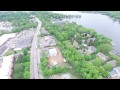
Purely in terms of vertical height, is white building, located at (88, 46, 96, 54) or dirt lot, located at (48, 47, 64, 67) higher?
dirt lot, located at (48, 47, 64, 67)

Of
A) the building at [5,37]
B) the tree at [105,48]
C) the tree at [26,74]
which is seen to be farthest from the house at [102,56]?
the building at [5,37]

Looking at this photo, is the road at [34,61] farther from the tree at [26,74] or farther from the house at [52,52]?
the house at [52,52]

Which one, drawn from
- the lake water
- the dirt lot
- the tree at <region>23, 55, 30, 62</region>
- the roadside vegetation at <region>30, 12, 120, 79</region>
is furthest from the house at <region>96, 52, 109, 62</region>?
the tree at <region>23, 55, 30, 62</region>

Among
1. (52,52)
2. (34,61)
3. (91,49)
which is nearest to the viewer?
(34,61)

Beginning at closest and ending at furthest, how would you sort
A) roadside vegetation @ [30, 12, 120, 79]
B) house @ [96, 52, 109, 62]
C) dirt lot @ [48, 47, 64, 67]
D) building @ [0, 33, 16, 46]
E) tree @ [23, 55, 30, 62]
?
roadside vegetation @ [30, 12, 120, 79] < dirt lot @ [48, 47, 64, 67] < house @ [96, 52, 109, 62] < tree @ [23, 55, 30, 62] < building @ [0, 33, 16, 46]

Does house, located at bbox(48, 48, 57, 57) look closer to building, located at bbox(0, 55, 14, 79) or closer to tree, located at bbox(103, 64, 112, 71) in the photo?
building, located at bbox(0, 55, 14, 79)

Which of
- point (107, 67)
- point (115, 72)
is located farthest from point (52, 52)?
point (115, 72)

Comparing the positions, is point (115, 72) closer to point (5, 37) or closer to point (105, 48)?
point (105, 48)

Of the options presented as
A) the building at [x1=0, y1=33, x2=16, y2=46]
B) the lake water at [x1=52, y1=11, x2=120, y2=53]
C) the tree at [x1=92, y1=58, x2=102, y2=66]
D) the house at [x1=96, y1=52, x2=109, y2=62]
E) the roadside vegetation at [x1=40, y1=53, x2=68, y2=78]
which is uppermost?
the tree at [x1=92, y1=58, x2=102, y2=66]
